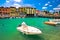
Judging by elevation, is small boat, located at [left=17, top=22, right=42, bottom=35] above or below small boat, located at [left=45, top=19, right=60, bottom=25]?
below

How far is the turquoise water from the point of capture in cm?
234

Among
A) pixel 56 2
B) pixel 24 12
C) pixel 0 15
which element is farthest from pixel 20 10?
pixel 56 2

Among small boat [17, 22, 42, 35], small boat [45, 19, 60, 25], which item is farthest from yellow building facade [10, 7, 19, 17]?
small boat [45, 19, 60, 25]

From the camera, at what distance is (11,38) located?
91.6 inches

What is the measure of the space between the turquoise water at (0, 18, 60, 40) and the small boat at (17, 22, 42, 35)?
0.05 m

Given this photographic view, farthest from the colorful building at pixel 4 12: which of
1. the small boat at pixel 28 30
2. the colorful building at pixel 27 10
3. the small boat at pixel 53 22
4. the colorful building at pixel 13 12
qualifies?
the small boat at pixel 53 22

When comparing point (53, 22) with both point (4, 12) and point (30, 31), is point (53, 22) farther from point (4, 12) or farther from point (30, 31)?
point (4, 12)

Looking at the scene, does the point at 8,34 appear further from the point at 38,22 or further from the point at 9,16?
the point at 38,22

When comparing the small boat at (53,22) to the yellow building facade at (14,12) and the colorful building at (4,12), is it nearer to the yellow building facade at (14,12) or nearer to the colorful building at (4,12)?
the yellow building facade at (14,12)

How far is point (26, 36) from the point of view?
7.70ft

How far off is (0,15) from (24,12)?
→ 39cm

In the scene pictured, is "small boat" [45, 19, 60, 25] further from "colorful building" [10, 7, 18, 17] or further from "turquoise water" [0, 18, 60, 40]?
"colorful building" [10, 7, 18, 17]

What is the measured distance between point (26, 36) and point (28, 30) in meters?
0.10

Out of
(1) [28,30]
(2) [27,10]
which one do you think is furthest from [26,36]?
(2) [27,10]
